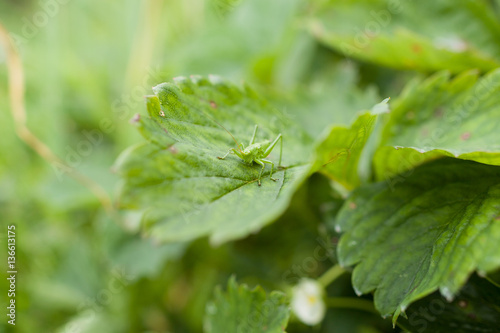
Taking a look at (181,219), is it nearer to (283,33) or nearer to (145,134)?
(145,134)

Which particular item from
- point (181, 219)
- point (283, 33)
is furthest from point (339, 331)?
point (283, 33)

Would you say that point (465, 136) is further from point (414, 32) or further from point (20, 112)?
point (20, 112)

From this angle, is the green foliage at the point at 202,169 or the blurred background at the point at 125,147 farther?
the blurred background at the point at 125,147

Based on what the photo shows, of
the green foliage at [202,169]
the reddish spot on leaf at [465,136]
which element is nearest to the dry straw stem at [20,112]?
the green foliage at [202,169]

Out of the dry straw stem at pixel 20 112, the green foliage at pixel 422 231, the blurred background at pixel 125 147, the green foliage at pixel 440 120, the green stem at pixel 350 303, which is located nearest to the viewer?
the green foliage at pixel 422 231

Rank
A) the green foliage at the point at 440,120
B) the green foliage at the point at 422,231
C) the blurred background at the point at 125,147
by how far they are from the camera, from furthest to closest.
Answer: the blurred background at the point at 125,147 < the green foliage at the point at 440,120 < the green foliage at the point at 422,231

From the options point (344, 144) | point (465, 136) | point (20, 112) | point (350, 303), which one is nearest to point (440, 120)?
point (465, 136)

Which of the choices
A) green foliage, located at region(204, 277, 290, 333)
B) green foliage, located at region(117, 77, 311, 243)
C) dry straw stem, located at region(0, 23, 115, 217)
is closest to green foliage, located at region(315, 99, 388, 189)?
green foliage, located at region(117, 77, 311, 243)

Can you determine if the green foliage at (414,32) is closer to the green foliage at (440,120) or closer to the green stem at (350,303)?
the green foliage at (440,120)
